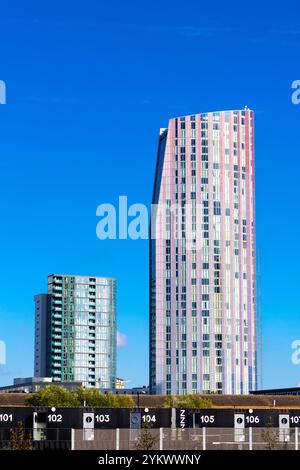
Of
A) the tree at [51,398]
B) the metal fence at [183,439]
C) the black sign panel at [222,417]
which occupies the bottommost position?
the metal fence at [183,439]

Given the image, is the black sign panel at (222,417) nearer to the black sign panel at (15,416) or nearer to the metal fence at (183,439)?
the black sign panel at (15,416)

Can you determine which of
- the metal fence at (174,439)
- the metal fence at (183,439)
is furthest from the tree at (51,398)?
the metal fence at (183,439)

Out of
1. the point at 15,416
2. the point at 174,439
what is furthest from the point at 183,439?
the point at 15,416

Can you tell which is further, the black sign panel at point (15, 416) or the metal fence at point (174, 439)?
the black sign panel at point (15, 416)

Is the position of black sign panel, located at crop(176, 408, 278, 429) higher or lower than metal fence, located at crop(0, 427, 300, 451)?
higher

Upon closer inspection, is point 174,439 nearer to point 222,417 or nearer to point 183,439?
point 183,439

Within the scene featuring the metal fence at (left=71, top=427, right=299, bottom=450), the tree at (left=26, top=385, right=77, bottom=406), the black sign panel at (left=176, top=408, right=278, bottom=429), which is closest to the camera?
the metal fence at (left=71, top=427, right=299, bottom=450)

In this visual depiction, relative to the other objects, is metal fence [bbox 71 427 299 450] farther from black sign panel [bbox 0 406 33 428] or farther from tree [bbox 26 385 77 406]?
tree [bbox 26 385 77 406]

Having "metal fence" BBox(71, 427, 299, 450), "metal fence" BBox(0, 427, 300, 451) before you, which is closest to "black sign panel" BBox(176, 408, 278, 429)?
"metal fence" BBox(0, 427, 300, 451)

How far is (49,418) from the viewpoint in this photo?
72125 millimetres

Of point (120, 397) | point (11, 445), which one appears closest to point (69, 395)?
point (120, 397)

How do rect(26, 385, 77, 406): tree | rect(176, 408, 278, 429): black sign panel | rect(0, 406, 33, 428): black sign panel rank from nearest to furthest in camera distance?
1. rect(0, 406, 33, 428): black sign panel
2. rect(176, 408, 278, 429): black sign panel
3. rect(26, 385, 77, 406): tree
